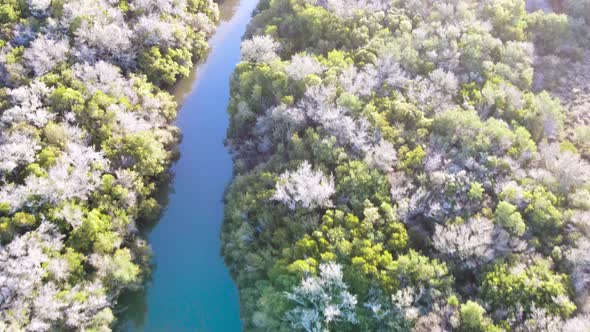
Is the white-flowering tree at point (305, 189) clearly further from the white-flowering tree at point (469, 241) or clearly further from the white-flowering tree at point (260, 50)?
the white-flowering tree at point (260, 50)

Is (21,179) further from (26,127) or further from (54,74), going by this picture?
(54,74)

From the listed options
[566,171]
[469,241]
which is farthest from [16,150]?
[566,171]

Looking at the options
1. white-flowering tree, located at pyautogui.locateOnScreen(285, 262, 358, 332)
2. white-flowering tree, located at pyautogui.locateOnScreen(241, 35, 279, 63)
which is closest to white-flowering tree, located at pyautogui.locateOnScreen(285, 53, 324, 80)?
white-flowering tree, located at pyautogui.locateOnScreen(241, 35, 279, 63)

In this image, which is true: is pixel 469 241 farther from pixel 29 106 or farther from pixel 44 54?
pixel 44 54

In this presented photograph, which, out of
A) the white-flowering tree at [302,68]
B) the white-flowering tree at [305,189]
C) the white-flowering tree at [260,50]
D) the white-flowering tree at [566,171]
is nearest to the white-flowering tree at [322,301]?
the white-flowering tree at [305,189]

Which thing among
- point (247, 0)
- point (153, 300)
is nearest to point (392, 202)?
point (153, 300)

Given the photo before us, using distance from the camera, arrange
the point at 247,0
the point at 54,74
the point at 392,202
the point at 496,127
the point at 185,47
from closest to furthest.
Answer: the point at 392,202, the point at 496,127, the point at 54,74, the point at 185,47, the point at 247,0

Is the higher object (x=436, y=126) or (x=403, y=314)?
(x=436, y=126)

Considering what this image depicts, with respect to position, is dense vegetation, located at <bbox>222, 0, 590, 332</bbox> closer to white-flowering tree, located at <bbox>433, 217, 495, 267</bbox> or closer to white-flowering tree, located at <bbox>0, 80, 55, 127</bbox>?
white-flowering tree, located at <bbox>433, 217, 495, 267</bbox>
